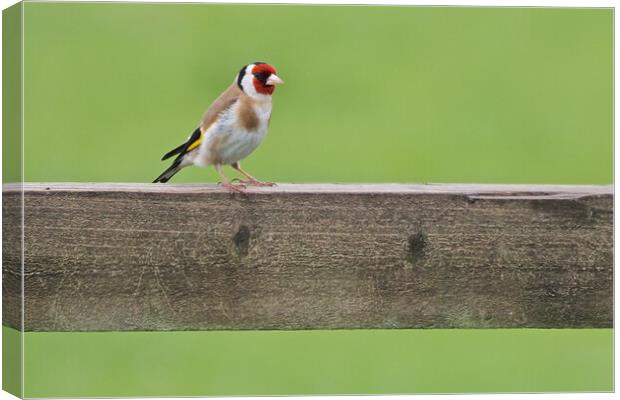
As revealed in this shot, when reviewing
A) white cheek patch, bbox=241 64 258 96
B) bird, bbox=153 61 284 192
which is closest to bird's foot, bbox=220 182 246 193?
bird, bbox=153 61 284 192

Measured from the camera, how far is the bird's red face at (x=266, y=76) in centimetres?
396

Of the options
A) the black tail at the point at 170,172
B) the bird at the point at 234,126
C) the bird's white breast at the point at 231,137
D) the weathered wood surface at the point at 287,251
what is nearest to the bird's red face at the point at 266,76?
the bird at the point at 234,126

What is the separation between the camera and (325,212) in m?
3.54

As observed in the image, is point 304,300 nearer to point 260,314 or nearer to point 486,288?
point 260,314

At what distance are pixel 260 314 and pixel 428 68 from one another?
1128mm

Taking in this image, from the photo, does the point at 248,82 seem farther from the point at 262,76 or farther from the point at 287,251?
the point at 287,251

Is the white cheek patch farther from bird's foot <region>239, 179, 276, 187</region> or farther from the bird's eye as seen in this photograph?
bird's foot <region>239, 179, 276, 187</region>

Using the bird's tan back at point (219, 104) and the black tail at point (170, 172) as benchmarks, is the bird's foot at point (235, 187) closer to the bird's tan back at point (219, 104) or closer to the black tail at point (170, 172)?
the black tail at point (170, 172)

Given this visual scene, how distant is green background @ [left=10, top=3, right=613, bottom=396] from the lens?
389cm

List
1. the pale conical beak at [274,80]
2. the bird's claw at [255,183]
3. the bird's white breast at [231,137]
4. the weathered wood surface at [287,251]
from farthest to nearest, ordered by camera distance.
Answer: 1. the bird's white breast at [231,137]
2. the pale conical beak at [274,80]
3. the bird's claw at [255,183]
4. the weathered wood surface at [287,251]

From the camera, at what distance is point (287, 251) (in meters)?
3.55

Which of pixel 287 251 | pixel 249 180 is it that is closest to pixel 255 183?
pixel 249 180

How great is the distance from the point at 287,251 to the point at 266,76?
70 centimetres

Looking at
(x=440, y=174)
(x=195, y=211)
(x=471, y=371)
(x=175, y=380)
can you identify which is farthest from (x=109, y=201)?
(x=471, y=371)
